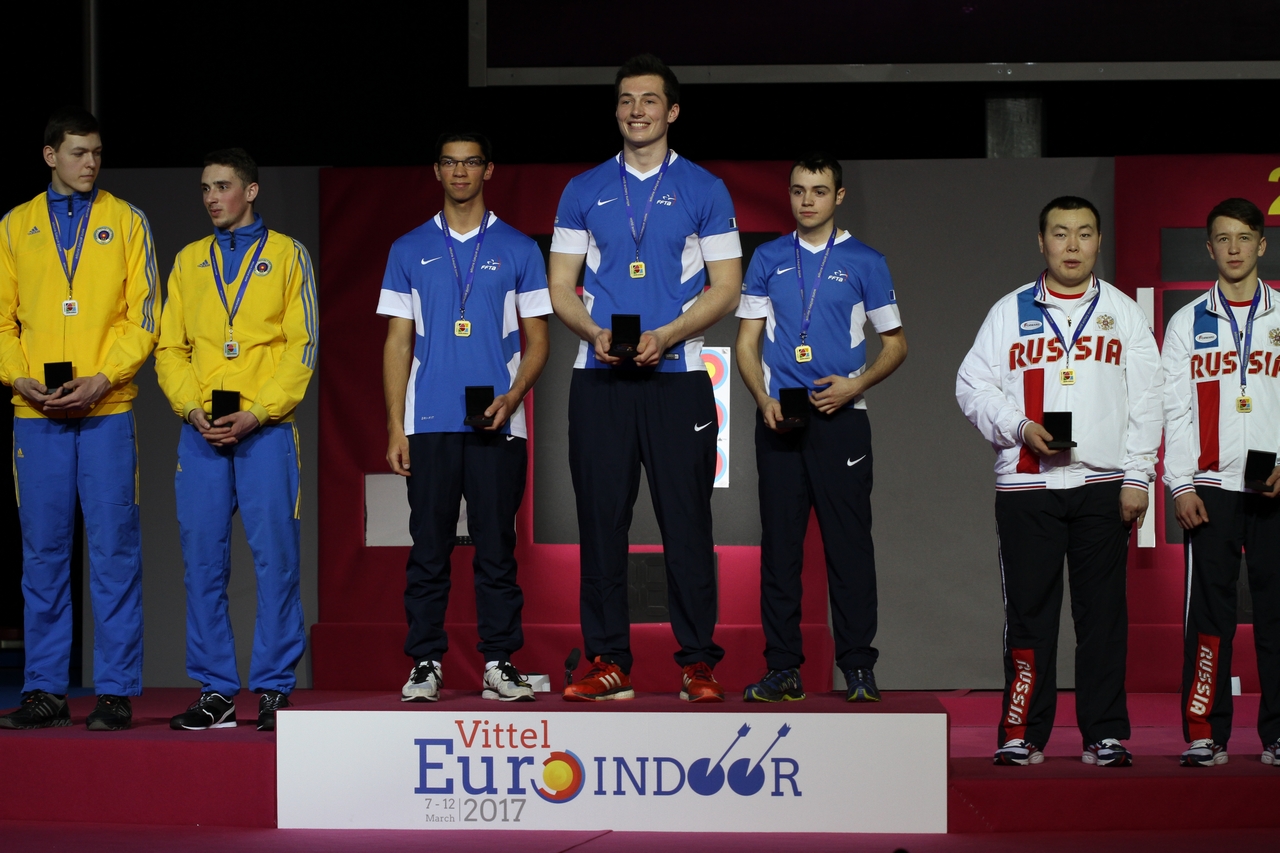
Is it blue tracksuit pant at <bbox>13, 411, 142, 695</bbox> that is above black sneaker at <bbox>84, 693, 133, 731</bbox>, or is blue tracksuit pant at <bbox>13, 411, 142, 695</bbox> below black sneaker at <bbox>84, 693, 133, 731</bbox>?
above

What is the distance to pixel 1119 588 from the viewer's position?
11.0ft

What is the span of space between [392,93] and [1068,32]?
120 inches

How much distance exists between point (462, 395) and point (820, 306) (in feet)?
3.31

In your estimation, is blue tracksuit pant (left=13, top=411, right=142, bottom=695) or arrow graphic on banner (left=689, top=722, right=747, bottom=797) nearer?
arrow graphic on banner (left=689, top=722, right=747, bottom=797)

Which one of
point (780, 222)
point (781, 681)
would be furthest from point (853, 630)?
point (780, 222)

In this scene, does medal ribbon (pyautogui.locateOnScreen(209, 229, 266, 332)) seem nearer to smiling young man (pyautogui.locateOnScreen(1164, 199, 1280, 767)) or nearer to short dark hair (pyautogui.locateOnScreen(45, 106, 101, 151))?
short dark hair (pyautogui.locateOnScreen(45, 106, 101, 151))

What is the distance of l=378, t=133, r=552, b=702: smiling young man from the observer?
3.48 meters

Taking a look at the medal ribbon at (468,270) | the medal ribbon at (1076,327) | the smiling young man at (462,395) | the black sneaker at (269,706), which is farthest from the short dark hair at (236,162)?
the medal ribbon at (1076,327)

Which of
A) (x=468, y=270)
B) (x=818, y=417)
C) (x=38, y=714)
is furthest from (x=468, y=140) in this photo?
(x=38, y=714)

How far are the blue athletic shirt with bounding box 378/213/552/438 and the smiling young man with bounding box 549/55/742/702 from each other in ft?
0.86

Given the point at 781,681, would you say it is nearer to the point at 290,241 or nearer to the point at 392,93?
the point at 290,241

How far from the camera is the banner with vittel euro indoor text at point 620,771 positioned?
3172 millimetres

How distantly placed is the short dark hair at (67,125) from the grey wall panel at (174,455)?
2.11 meters

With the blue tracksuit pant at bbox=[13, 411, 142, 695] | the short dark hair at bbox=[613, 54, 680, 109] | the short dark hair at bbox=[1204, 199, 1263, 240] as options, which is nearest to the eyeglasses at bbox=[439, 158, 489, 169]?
the short dark hair at bbox=[613, 54, 680, 109]
